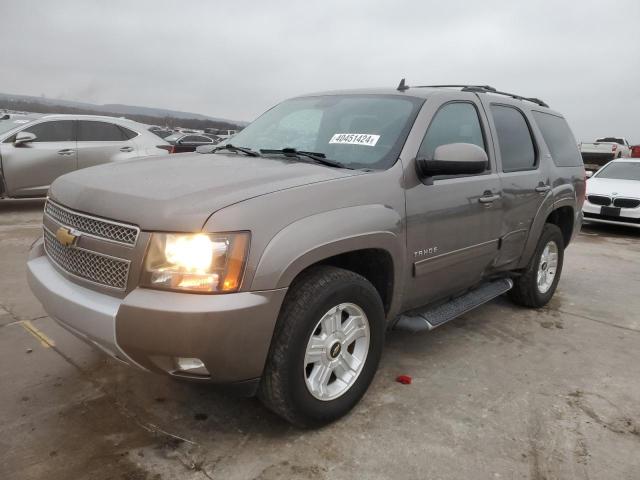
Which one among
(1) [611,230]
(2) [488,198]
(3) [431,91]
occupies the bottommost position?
(1) [611,230]

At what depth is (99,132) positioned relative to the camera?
30.3 feet

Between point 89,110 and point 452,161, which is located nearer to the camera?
point 452,161

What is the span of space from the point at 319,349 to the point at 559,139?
3432mm

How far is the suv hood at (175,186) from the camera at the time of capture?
7.07ft

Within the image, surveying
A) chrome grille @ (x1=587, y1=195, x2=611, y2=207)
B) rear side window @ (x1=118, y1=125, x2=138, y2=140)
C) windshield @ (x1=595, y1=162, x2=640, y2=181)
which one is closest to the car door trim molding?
chrome grille @ (x1=587, y1=195, x2=611, y2=207)

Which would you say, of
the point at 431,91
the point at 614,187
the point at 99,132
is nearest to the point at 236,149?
the point at 431,91

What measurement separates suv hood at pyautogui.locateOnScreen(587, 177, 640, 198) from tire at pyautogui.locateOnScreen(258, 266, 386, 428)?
27.1ft

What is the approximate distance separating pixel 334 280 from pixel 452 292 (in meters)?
1.33

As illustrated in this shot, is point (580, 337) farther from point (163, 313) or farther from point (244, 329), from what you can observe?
point (163, 313)

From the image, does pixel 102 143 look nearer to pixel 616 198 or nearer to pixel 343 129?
pixel 343 129

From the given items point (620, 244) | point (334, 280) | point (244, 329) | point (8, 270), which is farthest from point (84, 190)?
point (620, 244)

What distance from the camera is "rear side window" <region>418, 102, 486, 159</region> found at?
314cm

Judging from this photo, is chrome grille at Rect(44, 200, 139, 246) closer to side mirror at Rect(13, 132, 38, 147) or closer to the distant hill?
side mirror at Rect(13, 132, 38, 147)

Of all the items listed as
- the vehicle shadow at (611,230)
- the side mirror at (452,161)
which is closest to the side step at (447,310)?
the side mirror at (452,161)
